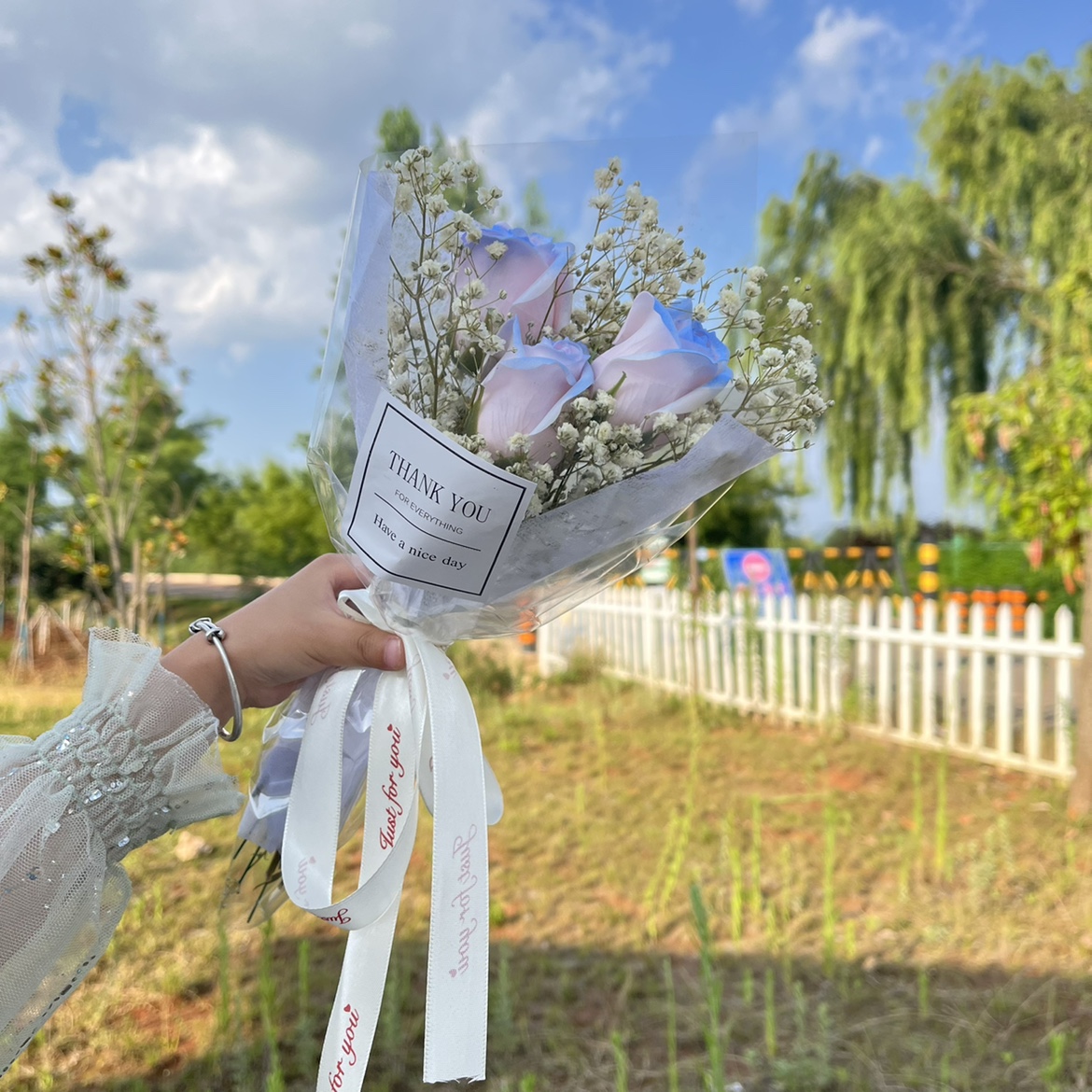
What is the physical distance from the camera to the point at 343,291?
1134 mm

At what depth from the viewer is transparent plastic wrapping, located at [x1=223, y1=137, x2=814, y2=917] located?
102 centimetres

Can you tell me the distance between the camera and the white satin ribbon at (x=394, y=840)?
1107mm

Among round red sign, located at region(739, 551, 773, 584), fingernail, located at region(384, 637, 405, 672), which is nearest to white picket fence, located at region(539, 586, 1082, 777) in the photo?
round red sign, located at region(739, 551, 773, 584)

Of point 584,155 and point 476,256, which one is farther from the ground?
point 584,155

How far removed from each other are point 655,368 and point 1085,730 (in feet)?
12.4

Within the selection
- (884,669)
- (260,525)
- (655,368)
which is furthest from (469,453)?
(260,525)

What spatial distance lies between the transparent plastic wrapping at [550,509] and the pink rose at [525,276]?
0.31 ft

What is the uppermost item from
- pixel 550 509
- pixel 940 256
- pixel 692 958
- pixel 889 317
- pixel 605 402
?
pixel 940 256

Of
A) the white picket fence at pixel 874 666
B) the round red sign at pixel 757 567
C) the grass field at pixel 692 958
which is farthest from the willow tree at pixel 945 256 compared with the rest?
the grass field at pixel 692 958

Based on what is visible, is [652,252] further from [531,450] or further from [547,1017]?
[547,1017]

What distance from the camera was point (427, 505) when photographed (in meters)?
0.97

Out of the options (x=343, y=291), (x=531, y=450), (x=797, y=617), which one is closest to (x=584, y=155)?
(x=343, y=291)

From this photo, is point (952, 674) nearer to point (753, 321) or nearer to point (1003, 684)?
point (1003, 684)

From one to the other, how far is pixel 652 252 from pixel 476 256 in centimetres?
21
